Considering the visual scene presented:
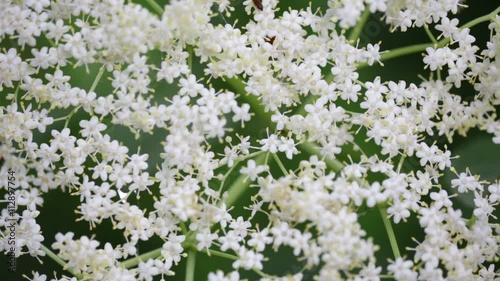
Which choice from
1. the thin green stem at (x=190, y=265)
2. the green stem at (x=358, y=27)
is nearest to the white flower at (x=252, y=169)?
the thin green stem at (x=190, y=265)

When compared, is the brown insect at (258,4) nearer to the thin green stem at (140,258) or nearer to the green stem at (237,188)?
the green stem at (237,188)

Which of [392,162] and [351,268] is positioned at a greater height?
[392,162]

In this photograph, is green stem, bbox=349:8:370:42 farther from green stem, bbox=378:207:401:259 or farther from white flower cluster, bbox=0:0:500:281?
green stem, bbox=378:207:401:259

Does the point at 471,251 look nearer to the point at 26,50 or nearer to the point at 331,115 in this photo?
the point at 331,115

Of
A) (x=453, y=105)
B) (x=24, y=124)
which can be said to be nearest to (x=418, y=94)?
(x=453, y=105)

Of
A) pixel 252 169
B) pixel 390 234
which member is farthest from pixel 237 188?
pixel 390 234

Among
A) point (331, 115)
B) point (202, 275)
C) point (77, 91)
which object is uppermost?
point (331, 115)

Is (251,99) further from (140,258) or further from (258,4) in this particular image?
(140,258)
